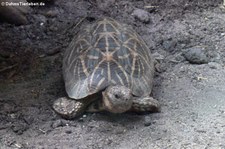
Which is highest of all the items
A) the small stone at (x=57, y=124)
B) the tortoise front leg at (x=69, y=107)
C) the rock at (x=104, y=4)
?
the rock at (x=104, y=4)

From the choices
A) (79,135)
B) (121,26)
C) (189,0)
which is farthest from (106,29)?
(189,0)

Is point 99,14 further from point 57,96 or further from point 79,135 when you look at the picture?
point 79,135

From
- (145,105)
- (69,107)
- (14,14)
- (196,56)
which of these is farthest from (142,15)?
(69,107)

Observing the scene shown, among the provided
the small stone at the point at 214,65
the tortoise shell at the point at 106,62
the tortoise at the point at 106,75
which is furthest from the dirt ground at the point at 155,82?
the tortoise shell at the point at 106,62

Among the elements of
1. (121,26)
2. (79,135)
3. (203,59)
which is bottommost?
(79,135)

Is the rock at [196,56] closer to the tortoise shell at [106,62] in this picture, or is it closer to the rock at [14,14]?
the tortoise shell at [106,62]

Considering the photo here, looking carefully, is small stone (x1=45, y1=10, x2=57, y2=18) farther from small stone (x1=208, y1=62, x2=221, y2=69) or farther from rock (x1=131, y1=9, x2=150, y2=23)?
small stone (x1=208, y1=62, x2=221, y2=69)

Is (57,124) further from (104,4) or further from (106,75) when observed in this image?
(104,4)
